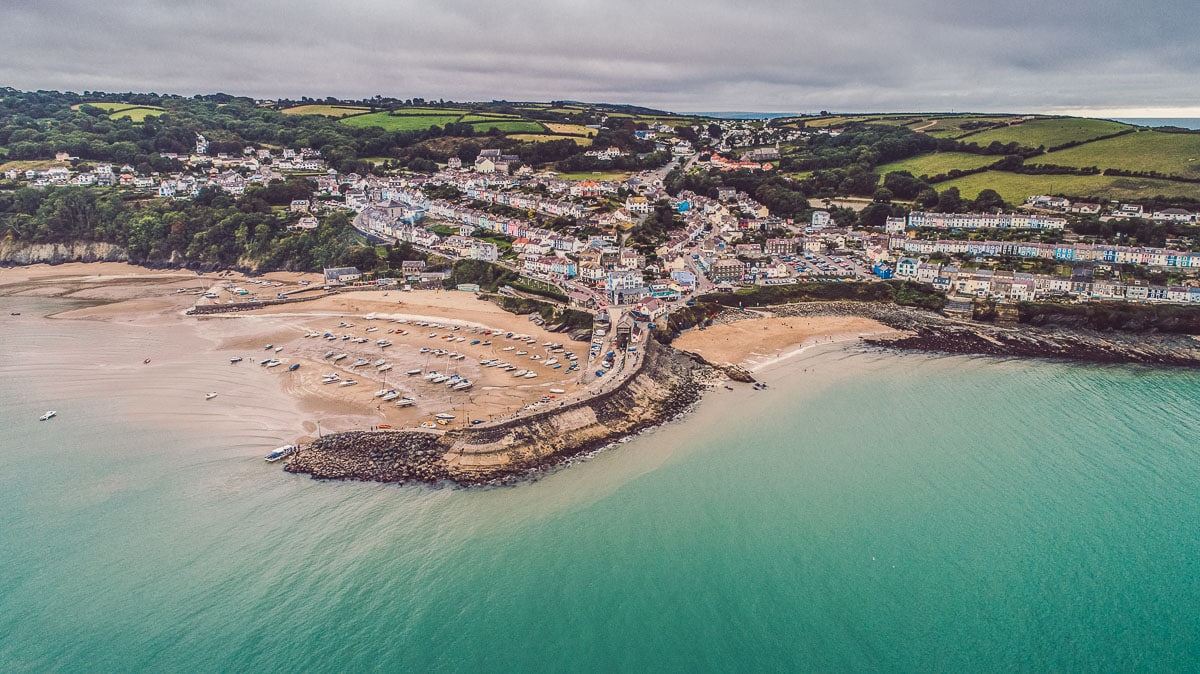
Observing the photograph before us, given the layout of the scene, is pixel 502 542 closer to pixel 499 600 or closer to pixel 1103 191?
pixel 499 600

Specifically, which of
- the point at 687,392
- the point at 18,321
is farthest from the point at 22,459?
the point at 687,392

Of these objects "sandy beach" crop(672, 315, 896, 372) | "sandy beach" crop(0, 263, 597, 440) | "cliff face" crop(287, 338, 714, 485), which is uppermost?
"sandy beach" crop(672, 315, 896, 372)

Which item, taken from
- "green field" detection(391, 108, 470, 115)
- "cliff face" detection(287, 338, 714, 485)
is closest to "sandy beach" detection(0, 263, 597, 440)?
"cliff face" detection(287, 338, 714, 485)

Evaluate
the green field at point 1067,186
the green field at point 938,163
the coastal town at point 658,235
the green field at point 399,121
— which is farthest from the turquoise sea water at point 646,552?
the green field at point 399,121

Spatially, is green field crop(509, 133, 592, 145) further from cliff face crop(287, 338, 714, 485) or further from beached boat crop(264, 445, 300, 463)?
beached boat crop(264, 445, 300, 463)

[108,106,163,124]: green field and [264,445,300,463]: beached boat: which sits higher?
[108,106,163,124]: green field

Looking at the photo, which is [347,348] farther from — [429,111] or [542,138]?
[429,111]
